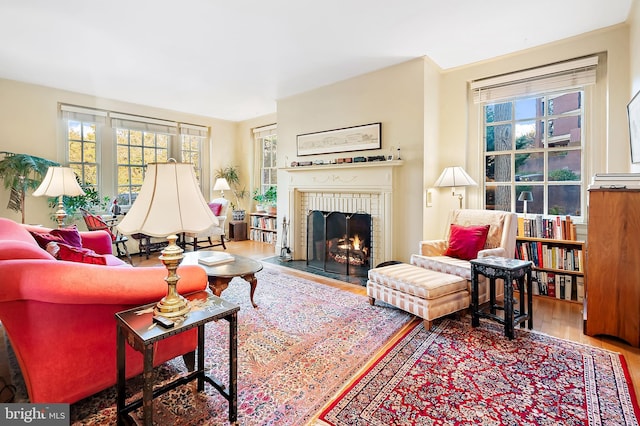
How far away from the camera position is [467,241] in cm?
331

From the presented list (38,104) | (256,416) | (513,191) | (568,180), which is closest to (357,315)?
(256,416)

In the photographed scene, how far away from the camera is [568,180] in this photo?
3.50 metres

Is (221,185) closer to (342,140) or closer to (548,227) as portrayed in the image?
(342,140)

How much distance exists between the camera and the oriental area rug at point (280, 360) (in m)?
1.65

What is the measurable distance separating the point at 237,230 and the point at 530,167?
216 inches

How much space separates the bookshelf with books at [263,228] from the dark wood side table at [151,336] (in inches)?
185

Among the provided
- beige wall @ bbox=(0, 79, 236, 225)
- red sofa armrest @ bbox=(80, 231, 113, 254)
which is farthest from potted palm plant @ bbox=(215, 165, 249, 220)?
red sofa armrest @ bbox=(80, 231, 113, 254)

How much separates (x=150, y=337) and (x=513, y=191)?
410 centimetres

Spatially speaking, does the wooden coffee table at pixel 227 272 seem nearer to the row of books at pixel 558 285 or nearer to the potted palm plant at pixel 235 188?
the row of books at pixel 558 285

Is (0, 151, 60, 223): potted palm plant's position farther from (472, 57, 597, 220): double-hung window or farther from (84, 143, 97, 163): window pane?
(472, 57, 597, 220): double-hung window

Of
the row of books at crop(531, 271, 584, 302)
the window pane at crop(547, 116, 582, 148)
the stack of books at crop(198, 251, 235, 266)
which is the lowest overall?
the row of books at crop(531, 271, 584, 302)

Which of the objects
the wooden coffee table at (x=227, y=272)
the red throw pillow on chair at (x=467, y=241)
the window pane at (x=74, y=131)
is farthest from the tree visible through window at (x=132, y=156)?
the red throw pillow on chair at (x=467, y=241)

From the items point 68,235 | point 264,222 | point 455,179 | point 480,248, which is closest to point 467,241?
point 480,248

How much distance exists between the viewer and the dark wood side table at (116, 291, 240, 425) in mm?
1283
